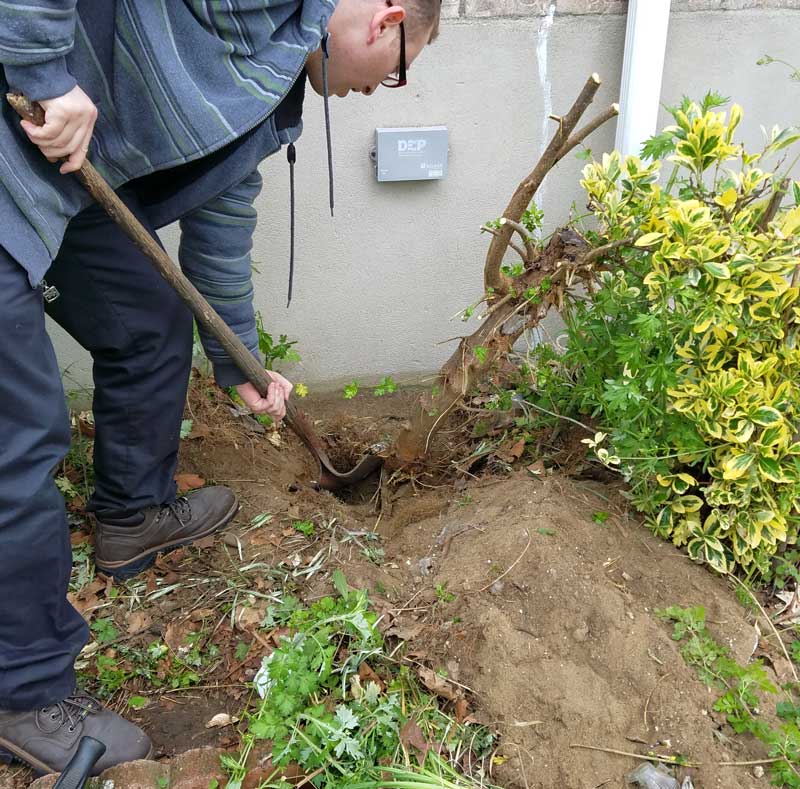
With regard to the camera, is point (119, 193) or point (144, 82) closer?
point (144, 82)

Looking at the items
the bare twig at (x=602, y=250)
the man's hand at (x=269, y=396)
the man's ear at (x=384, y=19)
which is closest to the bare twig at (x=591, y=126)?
the bare twig at (x=602, y=250)

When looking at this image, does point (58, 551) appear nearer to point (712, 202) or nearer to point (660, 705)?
point (660, 705)

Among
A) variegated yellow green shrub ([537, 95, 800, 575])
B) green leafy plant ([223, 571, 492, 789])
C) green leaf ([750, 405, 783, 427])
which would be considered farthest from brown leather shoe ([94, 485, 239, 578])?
green leaf ([750, 405, 783, 427])

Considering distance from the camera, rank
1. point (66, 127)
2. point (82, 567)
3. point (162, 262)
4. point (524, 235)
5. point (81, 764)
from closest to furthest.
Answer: point (66, 127) → point (81, 764) → point (162, 262) → point (524, 235) → point (82, 567)

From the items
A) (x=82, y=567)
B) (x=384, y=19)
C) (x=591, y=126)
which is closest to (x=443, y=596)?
(x=82, y=567)

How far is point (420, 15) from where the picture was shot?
1.84m

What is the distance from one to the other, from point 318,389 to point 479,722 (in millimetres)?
2056

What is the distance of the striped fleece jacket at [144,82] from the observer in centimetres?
145

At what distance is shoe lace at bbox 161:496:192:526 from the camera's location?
2.45 meters

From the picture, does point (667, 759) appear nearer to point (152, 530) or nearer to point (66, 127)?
point (152, 530)

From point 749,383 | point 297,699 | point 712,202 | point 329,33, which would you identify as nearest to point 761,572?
point 749,383

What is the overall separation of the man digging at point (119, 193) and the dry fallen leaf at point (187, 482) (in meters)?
0.61

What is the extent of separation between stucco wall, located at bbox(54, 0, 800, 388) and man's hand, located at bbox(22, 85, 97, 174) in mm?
1562

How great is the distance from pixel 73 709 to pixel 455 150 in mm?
2484
